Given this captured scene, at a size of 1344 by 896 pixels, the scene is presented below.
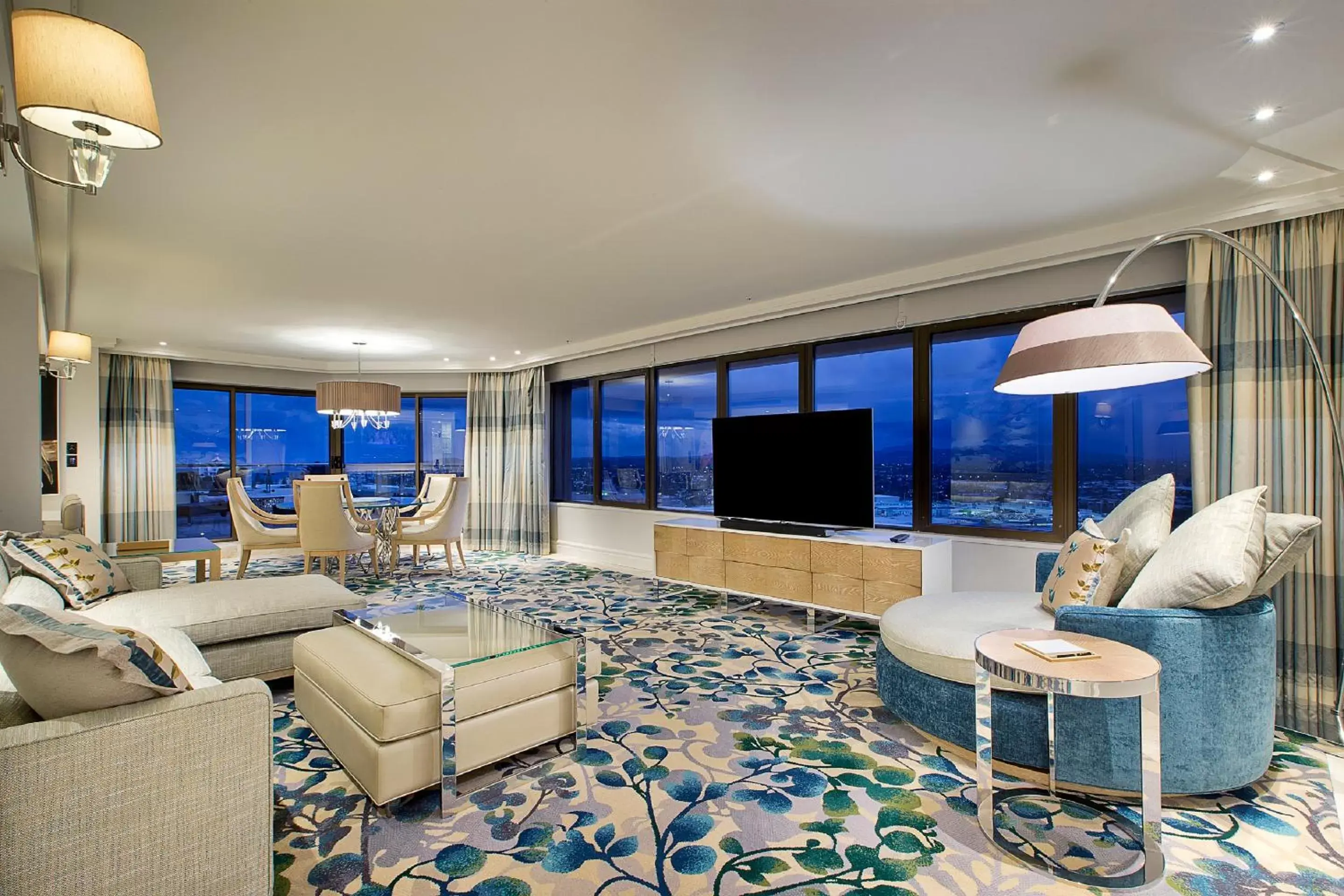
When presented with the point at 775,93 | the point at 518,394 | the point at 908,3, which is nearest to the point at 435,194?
the point at 775,93

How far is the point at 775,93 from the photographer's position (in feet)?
7.19

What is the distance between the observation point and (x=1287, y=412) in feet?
9.91

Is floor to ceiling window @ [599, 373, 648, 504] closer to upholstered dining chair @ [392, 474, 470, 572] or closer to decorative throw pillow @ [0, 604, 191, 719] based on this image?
upholstered dining chair @ [392, 474, 470, 572]

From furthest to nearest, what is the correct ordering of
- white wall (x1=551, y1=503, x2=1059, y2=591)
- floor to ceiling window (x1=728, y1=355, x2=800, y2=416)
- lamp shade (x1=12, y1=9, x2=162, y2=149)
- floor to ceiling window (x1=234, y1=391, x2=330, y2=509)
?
1. floor to ceiling window (x1=234, y1=391, x2=330, y2=509)
2. floor to ceiling window (x1=728, y1=355, x2=800, y2=416)
3. white wall (x1=551, y1=503, x2=1059, y2=591)
4. lamp shade (x1=12, y1=9, x2=162, y2=149)

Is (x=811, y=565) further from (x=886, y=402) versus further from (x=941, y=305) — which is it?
(x=941, y=305)

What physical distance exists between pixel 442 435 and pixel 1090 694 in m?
8.37

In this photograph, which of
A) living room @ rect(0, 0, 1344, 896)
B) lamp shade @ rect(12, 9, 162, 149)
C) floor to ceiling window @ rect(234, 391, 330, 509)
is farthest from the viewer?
floor to ceiling window @ rect(234, 391, 330, 509)

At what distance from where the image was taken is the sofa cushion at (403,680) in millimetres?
2168

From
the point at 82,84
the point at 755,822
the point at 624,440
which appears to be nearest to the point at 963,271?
the point at 755,822

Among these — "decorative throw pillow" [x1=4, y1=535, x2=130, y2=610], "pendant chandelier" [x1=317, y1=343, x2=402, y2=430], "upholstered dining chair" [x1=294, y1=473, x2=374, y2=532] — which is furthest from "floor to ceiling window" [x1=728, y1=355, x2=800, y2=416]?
"decorative throw pillow" [x1=4, y1=535, x2=130, y2=610]

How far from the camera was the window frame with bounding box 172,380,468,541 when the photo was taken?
25.7 ft

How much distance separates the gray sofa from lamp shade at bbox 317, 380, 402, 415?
198 inches

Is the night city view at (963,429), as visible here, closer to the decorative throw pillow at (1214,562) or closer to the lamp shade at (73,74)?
the decorative throw pillow at (1214,562)

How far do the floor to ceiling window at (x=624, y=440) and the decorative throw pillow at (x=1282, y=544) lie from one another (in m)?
5.02
